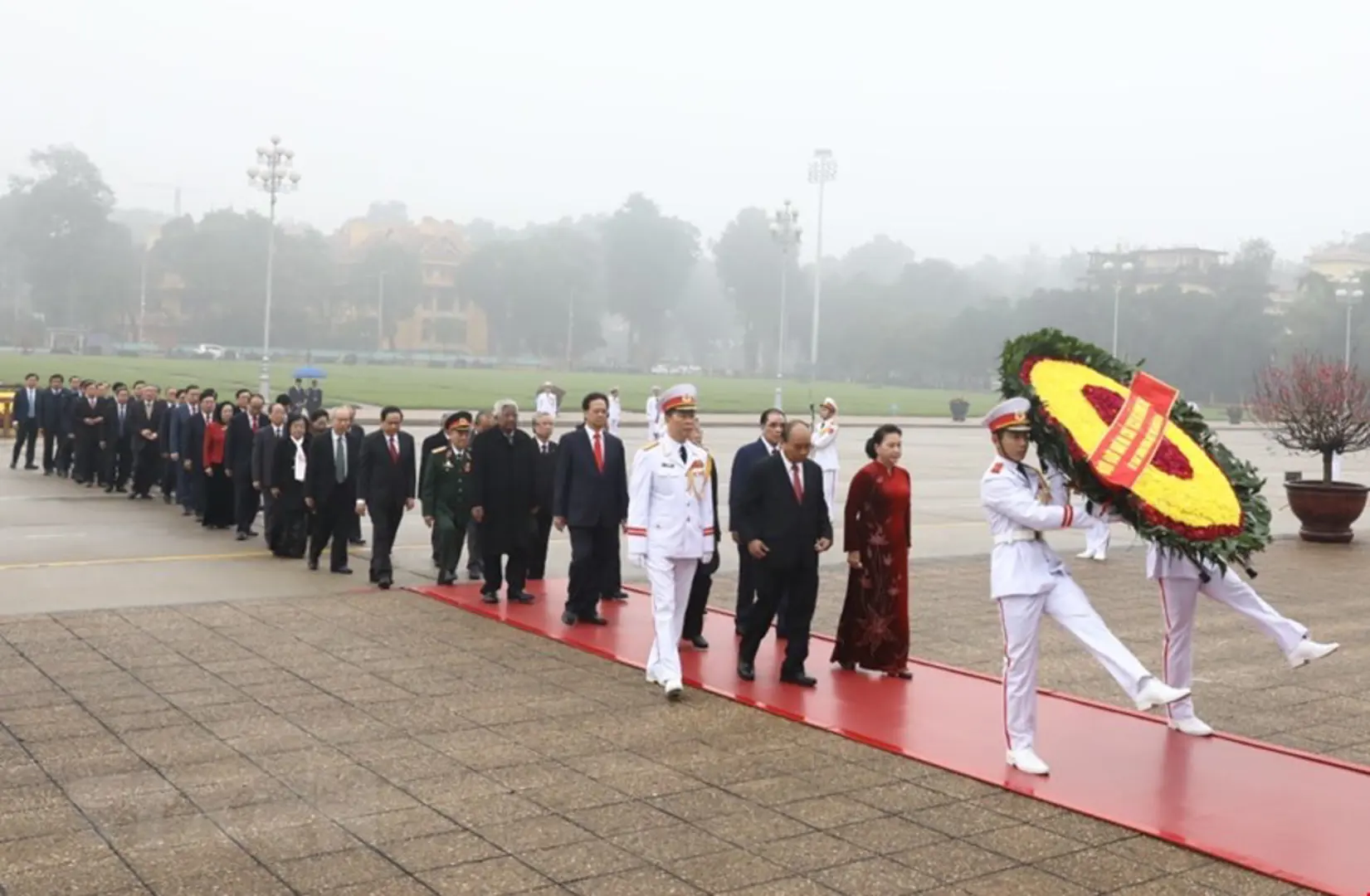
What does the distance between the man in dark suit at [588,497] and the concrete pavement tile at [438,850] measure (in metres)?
4.63

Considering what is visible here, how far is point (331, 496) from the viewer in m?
12.9

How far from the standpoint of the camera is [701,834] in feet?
18.9

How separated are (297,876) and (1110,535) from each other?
563 inches

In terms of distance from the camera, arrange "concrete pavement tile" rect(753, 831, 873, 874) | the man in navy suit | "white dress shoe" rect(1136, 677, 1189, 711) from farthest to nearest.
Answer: the man in navy suit → "white dress shoe" rect(1136, 677, 1189, 711) → "concrete pavement tile" rect(753, 831, 873, 874)

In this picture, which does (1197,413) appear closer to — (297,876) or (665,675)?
(665,675)

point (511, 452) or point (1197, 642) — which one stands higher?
point (511, 452)

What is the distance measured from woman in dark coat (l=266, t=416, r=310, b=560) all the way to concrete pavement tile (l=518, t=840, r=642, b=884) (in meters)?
8.70

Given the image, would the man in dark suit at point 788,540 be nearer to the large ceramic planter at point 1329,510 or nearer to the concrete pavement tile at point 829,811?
the concrete pavement tile at point 829,811

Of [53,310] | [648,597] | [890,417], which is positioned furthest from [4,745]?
[53,310]

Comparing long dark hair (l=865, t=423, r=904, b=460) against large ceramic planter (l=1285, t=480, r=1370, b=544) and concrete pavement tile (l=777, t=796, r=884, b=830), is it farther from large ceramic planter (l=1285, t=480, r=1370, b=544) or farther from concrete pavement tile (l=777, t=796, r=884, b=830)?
large ceramic planter (l=1285, t=480, r=1370, b=544)

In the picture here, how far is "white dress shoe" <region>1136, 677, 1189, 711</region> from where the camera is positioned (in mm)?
6480

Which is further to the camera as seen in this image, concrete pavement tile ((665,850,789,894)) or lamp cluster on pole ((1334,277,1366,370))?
lamp cluster on pole ((1334,277,1366,370))

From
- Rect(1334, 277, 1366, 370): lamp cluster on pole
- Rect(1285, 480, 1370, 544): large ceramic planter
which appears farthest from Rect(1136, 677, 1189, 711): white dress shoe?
Rect(1334, 277, 1366, 370): lamp cluster on pole

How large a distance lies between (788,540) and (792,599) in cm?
38
